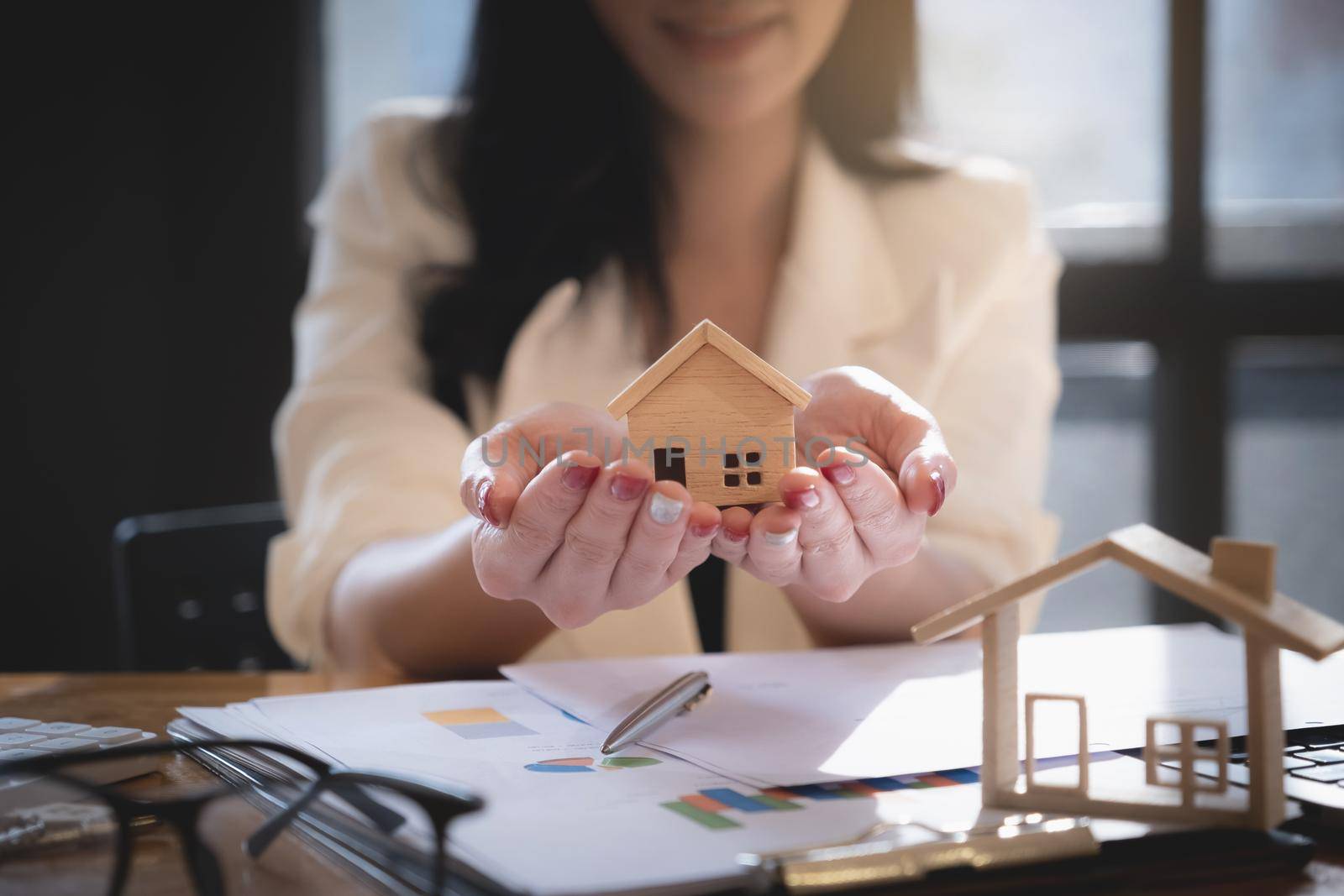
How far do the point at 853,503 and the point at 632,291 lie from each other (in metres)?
0.91

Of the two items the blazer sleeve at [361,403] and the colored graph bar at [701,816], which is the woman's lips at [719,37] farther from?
the colored graph bar at [701,816]

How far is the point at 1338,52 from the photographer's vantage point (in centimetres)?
225

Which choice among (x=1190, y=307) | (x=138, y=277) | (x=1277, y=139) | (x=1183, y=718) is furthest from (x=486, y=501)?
(x=1277, y=139)

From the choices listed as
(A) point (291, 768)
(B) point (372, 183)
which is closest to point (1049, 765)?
(A) point (291, 768)

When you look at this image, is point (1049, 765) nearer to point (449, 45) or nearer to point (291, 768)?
point (291, 768)

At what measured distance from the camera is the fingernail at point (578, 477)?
632 mm

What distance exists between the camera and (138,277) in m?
2.16

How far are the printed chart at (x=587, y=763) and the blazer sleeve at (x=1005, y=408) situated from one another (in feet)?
2.30

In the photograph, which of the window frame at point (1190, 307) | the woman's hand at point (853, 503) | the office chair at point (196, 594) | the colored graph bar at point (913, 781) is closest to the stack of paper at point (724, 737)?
the colored graph bar at point (913, 781)

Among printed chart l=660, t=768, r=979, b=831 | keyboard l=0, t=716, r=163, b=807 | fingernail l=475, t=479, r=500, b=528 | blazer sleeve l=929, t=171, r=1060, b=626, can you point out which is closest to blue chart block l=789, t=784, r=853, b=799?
printed chart l=660, t=768, r=979, b=831

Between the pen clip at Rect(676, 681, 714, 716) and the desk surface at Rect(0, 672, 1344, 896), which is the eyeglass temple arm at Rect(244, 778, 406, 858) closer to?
the desk surface at Rect(0, 672, 1344, 896)

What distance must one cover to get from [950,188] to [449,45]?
1130 mm

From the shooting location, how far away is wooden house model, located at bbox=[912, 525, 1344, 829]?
520 mm

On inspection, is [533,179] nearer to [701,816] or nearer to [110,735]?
[110,735]
